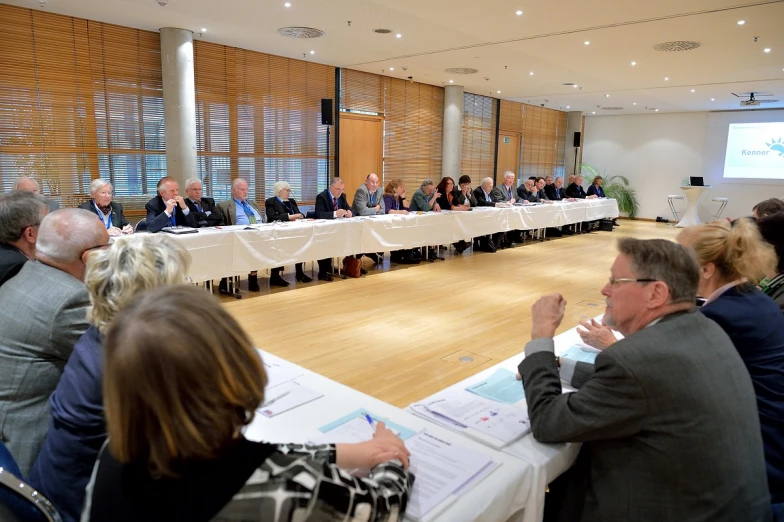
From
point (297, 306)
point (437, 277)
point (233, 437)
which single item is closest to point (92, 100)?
point (297, 306)

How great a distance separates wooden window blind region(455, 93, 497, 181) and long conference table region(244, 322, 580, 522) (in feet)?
39.9

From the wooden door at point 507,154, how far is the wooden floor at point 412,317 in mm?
6687

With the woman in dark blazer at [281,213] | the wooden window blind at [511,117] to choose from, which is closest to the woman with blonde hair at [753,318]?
the woman in dark blazer at [281,213]

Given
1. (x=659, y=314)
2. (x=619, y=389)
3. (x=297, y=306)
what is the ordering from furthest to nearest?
1. (x=297, y=306)
2. (x=659, y=314)
3. (x=619, y=389)

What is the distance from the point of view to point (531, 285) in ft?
23.1

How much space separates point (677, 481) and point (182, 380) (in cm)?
118

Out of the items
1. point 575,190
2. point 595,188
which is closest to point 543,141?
point 595,188

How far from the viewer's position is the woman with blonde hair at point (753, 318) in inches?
66.2

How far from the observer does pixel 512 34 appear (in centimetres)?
747

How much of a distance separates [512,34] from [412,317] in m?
4.50

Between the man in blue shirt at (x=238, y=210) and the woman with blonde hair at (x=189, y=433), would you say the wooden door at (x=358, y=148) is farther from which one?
the woman with blonde hair at (x=189, y=433)

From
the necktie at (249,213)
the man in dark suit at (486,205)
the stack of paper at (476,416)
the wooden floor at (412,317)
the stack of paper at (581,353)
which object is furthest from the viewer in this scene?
the man in dark suit at (486,205)

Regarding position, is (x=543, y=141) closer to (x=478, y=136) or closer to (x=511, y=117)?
(x=511, y=117)

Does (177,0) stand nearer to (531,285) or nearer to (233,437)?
(531,285)
